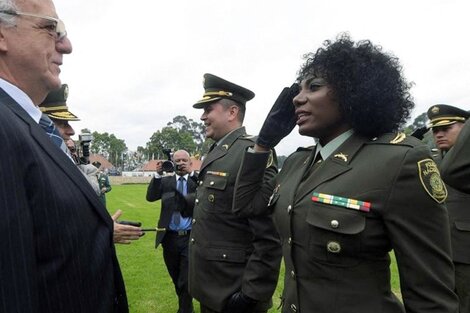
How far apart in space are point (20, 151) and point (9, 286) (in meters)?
0.43

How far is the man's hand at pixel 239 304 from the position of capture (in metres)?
3.25

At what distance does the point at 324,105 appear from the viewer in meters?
2.30

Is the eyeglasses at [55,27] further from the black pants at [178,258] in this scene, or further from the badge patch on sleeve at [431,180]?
the black pants at [178,258]

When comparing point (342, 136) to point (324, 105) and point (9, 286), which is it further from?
point (9, 286)

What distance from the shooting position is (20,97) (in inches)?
63.3

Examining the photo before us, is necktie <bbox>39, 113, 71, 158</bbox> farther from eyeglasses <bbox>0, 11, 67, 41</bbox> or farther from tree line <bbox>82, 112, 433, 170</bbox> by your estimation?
tree line <bbox>82, 112, 433, 170</bbox>

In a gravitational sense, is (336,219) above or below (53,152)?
below

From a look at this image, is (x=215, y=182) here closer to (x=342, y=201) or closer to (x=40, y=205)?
(x=342, y=201)

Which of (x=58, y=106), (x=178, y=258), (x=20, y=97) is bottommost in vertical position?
(x=178, y=258)

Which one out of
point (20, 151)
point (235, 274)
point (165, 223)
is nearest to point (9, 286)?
point (20, 151)

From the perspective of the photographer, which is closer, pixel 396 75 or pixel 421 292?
pixel 421 292

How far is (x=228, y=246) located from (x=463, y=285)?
2.62m

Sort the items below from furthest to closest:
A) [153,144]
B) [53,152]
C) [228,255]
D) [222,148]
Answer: [153,144] → [222,148] → [228,255] → [53,152]

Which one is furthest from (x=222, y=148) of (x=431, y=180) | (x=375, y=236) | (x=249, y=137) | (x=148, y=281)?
(x=148, y=281)
